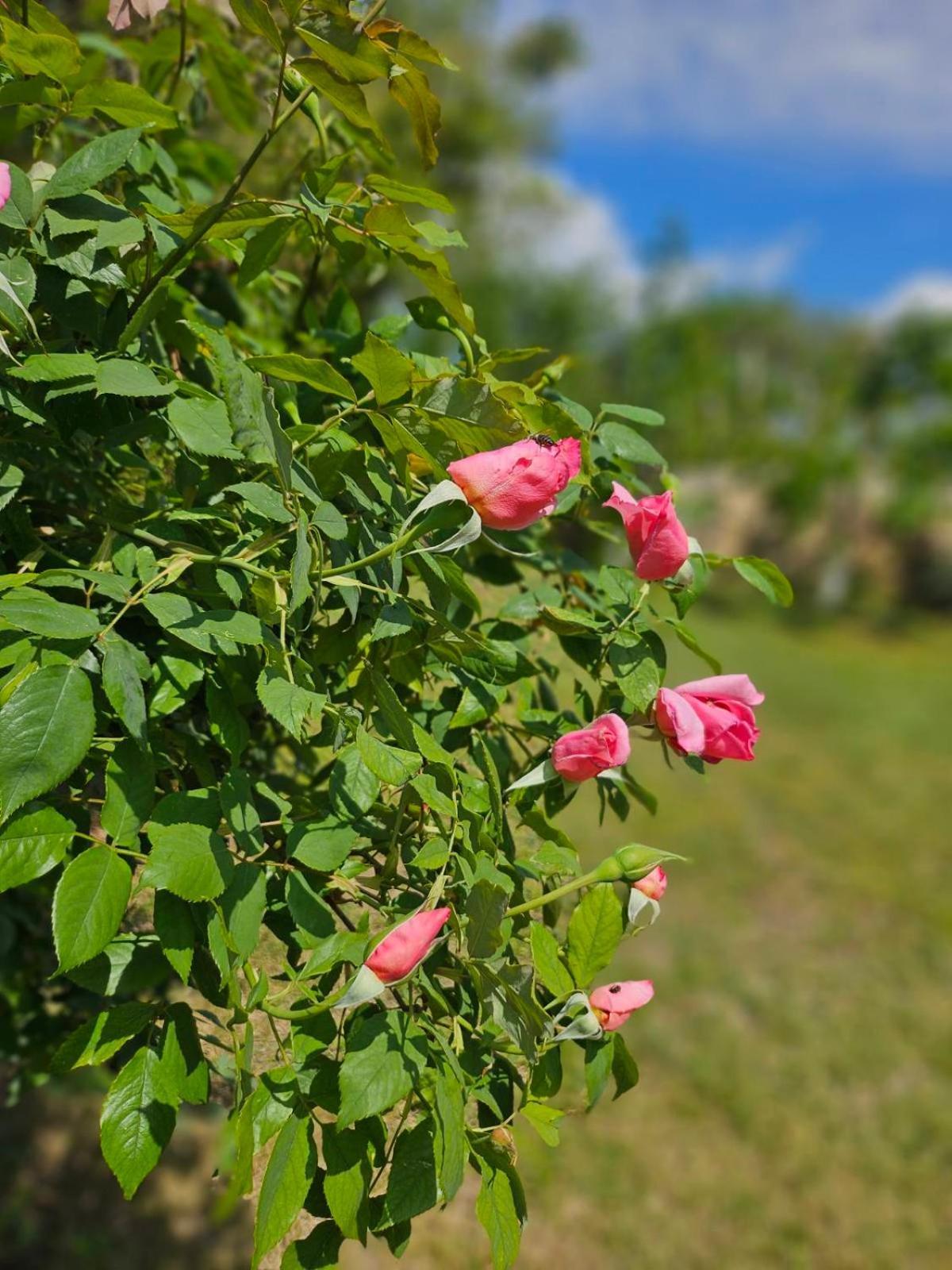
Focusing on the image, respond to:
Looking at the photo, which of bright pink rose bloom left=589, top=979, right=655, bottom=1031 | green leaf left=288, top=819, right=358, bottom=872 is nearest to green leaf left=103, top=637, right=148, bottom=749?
green leaf left=288, top=819, right=358, bottom=872

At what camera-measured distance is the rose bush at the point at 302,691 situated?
0.55 m

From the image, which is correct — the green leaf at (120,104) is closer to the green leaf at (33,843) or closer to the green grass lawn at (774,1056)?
the green leaf at (33,843)

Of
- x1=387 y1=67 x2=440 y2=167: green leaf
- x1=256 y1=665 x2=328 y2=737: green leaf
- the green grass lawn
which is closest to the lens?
x1=256 y1=665 x2=328 y2=737: green leaf

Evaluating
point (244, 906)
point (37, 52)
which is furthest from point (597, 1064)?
point (37, 52)

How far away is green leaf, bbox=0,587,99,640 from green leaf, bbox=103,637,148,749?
0.05 ft

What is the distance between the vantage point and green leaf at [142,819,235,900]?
0.53 meters

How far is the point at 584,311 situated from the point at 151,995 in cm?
1592

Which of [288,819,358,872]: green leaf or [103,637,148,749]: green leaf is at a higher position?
[103,637,148,749]: green leaf

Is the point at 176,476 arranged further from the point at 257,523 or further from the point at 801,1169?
the point at 801,1169

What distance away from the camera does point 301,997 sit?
60 centimetres

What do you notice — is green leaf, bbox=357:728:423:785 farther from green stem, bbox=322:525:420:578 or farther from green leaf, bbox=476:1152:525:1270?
green leaf, bbox=476:1152:525:1270

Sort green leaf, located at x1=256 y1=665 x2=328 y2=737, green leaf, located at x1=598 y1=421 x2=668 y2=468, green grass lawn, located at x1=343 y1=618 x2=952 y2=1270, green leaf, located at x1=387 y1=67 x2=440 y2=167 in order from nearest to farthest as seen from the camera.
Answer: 1. green leaf, located at x1=256 y1=665 x2=328 y2=737
2. green leaf, located at x1=387 y1=67 x2=440 y2=167
3. green leaf, located at x1=598 y1=421 x2=668 y2=468
4. green grass lawn, located at x1=343 y1=618 x2=952 y2=1270

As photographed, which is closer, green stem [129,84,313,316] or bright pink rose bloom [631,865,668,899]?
green stem [129,84,313,316]

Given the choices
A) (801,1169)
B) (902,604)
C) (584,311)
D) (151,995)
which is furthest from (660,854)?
(584,311)
